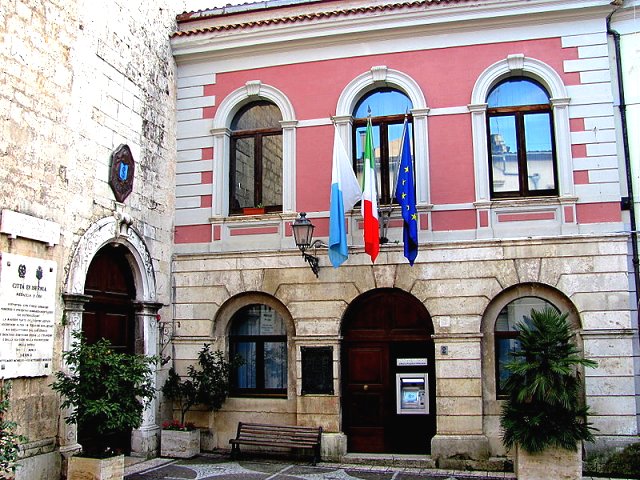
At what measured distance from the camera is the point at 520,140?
10883 mm

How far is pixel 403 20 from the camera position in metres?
11.2

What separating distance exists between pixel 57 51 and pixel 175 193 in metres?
3.58

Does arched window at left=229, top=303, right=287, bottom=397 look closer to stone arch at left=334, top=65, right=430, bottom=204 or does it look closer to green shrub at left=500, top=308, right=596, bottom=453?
stone arch at left=334, top=65, right=430, bottom=204

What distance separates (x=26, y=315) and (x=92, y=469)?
2.01m

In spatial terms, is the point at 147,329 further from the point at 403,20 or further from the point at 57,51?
the point at 403,20

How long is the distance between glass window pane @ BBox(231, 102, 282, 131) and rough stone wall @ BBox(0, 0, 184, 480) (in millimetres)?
1202

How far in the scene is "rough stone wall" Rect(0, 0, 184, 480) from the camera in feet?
27.1

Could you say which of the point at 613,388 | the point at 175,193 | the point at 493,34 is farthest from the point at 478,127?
the point at 175,193

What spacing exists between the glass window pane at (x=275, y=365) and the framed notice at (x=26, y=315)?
3.85m

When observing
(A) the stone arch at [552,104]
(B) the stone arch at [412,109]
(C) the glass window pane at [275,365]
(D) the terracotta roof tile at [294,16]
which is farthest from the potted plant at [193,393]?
(D) the terracotta roof tile at [294,16]

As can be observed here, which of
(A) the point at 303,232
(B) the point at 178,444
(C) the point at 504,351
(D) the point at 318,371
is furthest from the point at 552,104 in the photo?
(B) the point at 178,444

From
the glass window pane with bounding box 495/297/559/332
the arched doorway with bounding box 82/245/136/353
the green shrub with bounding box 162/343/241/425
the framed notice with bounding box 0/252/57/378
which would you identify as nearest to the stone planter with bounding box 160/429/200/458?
the green shrub with bounding box 162/343/241/425

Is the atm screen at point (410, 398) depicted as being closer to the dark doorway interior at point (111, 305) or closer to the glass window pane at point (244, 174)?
the glass window pane at point (244, 174)

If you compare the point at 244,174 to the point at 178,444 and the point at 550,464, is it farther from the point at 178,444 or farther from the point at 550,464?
the point at 550,464
